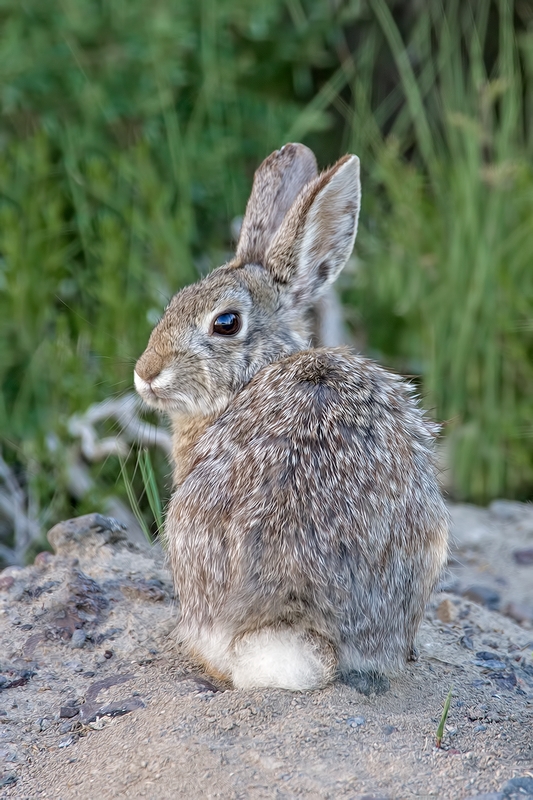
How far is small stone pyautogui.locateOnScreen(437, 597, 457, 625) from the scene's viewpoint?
4.23 meters

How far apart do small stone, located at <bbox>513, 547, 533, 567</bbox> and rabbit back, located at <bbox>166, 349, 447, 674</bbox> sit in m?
2.13

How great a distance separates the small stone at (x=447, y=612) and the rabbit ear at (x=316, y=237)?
51.9 inches

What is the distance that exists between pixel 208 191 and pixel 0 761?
425 cm

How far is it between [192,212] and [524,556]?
2.85 metres

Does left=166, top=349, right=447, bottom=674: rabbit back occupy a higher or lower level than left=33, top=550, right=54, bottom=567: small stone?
higher

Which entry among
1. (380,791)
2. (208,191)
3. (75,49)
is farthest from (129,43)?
(380,791)

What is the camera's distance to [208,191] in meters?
6.65

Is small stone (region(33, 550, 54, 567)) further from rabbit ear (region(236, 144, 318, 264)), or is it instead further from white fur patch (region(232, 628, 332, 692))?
rabbit ear (region(236, 144, 318, 264))

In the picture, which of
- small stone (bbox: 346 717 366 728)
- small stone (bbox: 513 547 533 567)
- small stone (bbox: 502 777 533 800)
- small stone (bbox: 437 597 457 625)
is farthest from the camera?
small stone (bbox: 513 547 533 567)

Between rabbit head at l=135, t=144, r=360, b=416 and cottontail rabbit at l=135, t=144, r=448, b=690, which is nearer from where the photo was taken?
cottontail rabbit at l=135, t=144, r=448, b=690

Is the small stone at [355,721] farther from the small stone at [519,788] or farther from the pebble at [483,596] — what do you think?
the pebble at [483,596]

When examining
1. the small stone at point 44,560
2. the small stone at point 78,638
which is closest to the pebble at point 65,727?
the small stone at point 78,638

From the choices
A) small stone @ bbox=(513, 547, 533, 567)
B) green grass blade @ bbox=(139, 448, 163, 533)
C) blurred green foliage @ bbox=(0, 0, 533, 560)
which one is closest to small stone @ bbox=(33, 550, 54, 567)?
green grass blade @ bbox=(139, 448, 163, 533)

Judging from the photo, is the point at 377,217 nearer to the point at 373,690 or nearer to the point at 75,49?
the point at 75,49
